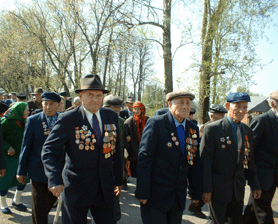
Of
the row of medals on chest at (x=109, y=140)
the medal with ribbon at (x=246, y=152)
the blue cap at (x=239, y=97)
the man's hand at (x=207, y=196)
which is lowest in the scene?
the man's hand at (x=207, y=196)

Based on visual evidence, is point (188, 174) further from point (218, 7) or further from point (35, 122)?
point (218, 7)

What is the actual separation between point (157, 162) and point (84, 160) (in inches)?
31.9

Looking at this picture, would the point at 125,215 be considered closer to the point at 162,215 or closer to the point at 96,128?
the point at 162,215

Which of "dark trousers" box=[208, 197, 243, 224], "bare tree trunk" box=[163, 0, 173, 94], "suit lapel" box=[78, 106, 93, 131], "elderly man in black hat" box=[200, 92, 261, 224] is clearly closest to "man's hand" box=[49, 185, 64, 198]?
"suit lapel" box=[78, 106, 93, 131]

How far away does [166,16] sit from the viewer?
10.6 metres

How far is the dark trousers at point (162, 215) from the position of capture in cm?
262

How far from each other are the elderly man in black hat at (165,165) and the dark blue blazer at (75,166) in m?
0.40

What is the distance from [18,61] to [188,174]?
2725 centimetres

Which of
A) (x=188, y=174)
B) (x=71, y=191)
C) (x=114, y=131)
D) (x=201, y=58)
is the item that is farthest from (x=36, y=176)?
(x=201, y=58)

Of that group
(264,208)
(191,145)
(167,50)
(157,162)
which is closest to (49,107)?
(157,162)

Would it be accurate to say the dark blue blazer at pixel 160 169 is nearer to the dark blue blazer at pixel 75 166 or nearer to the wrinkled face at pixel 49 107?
the dark blue blazer at pixel 75 166

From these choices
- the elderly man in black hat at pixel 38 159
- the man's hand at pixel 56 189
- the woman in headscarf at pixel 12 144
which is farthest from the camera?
the woman in headscarf at pixel 12 144

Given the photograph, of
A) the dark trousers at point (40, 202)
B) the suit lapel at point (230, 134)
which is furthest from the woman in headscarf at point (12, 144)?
the suit lapel at point (230, 134)

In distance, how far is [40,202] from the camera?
10.5 feet
